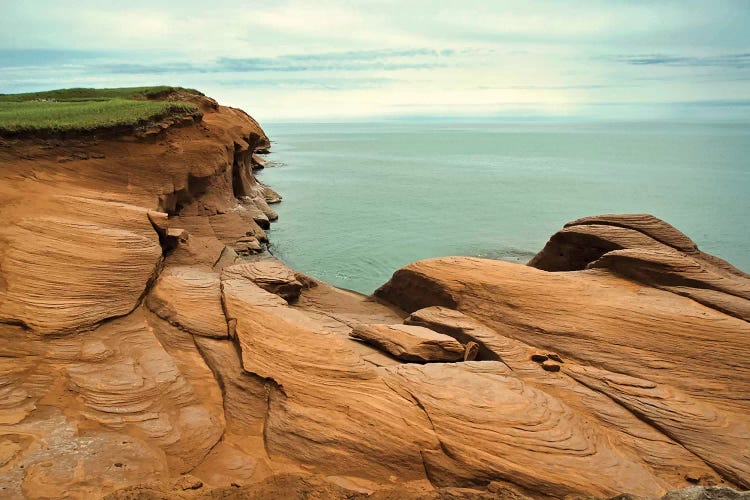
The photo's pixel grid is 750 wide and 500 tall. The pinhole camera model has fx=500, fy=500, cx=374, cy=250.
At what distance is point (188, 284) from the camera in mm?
9906

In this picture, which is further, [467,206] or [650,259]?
[467,206]

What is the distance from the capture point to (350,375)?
23.5ft

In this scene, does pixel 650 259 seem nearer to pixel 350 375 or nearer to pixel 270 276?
pixel 350 375

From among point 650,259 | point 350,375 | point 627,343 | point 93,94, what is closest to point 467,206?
point 93,94

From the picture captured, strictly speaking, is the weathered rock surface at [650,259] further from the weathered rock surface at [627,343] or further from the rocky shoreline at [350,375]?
the weathered rock surface at [627,343]

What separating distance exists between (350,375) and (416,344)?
145 cm

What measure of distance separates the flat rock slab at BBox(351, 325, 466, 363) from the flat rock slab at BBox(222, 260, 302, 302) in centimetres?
318

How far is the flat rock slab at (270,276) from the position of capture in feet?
35.6

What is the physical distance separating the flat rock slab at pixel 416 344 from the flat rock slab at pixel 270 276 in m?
3.18

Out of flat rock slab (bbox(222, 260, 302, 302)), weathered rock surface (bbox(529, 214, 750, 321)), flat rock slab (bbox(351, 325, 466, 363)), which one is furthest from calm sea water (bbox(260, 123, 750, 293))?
flat rock slab (bbox(351, 325, 466, 363))

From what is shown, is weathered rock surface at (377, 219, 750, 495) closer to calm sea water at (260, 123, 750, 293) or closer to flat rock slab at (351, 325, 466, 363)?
flat rock slab at (351, 325, 466, 363)

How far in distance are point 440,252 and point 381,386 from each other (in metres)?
17.2

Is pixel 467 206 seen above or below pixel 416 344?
below

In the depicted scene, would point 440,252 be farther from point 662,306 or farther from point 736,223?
point 736,223
